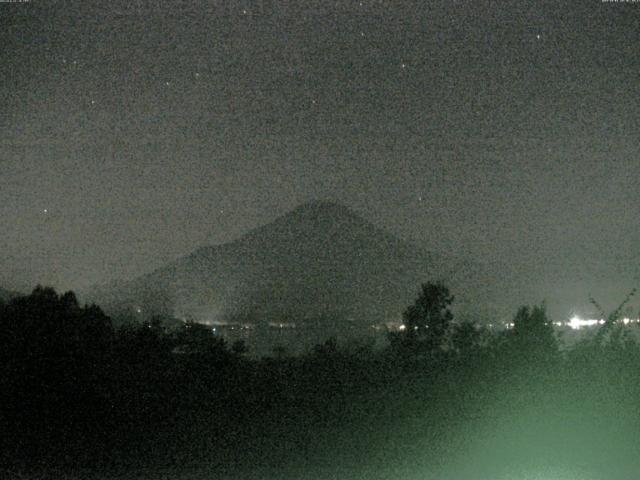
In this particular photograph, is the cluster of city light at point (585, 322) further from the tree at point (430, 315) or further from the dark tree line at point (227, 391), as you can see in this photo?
the tree at point (430, 315)

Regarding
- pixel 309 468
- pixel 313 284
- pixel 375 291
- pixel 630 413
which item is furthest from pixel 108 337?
pixel 313 284

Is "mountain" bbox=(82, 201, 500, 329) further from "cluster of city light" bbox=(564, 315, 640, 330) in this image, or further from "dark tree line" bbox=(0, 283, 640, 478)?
"dark tree line" bbox=(0, 283, 640, 478)

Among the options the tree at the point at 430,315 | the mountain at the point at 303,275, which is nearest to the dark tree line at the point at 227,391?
the tree at the point at 430,315

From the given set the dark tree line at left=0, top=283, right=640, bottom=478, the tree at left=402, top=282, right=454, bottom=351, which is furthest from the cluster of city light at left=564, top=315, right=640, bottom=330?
the tree at left=402, top=282, right=454, bottom=351

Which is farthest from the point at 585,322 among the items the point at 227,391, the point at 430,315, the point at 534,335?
the point at 227,391

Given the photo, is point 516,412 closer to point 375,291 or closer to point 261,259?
point 375,291
